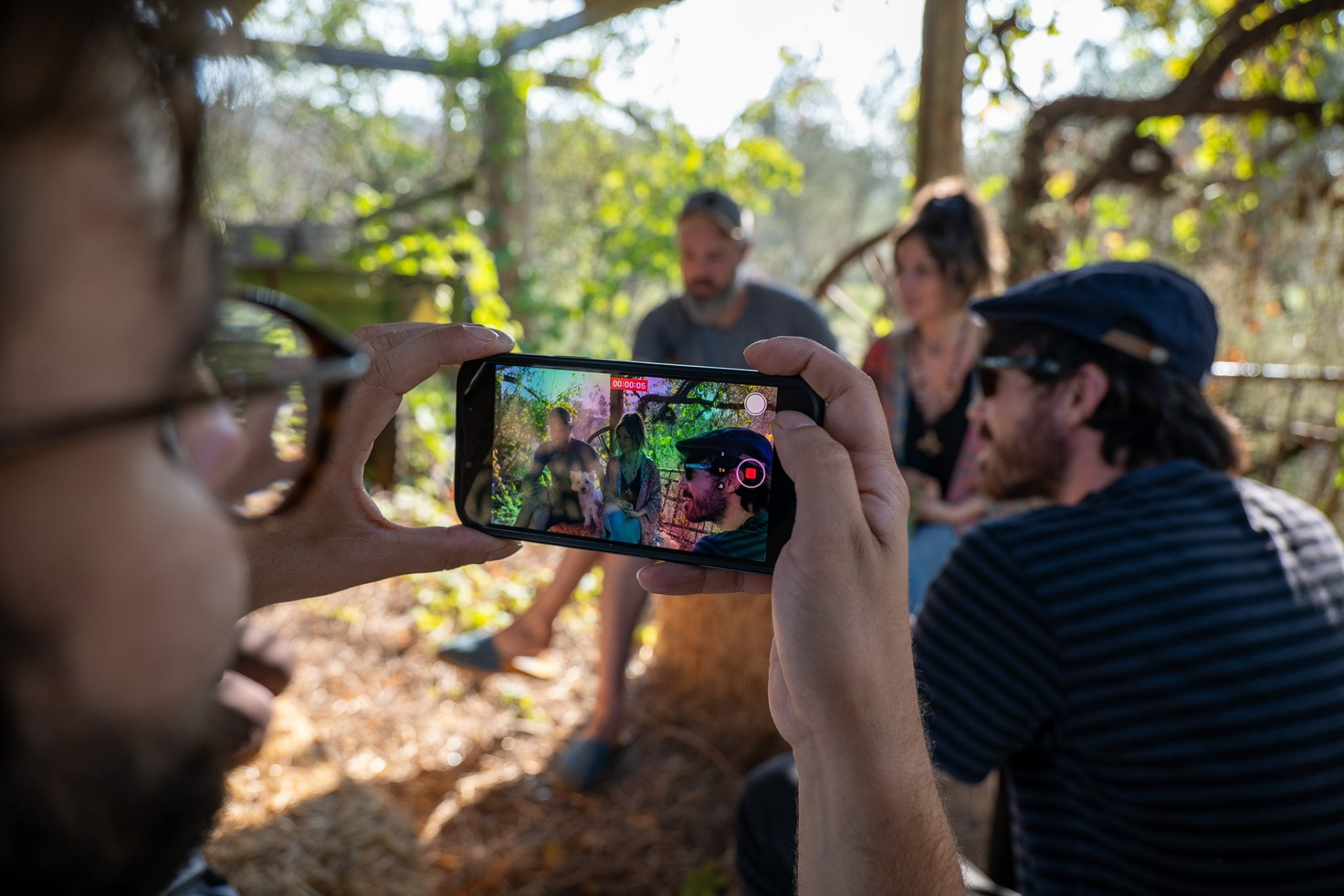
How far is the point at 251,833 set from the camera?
210cm

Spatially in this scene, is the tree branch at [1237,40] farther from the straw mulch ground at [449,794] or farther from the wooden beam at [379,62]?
the wooden beam at [379,62]

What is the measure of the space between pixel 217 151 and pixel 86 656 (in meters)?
0.39

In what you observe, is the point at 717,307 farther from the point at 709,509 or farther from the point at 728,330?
the point at 709,509

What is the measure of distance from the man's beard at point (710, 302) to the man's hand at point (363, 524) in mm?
2037

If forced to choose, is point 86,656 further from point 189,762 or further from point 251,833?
point 251,833

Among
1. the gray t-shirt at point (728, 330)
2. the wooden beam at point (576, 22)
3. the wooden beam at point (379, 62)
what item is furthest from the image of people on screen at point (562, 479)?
the wooden beam at point (379, 62)

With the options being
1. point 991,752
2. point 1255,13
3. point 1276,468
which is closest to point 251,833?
point 991,752

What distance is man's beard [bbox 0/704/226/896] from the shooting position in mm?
474

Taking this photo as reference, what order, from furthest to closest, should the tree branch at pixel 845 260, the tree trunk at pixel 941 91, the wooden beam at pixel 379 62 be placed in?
1. the wooden beam at pixel 379 62
2. the tree branch at pixel 845 260
3. the tree trunk at pixel 941 91

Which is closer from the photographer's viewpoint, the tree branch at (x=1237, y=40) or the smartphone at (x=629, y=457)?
the smartphone at (x=629, y=457)

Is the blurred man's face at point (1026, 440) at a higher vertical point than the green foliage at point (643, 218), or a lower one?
lower

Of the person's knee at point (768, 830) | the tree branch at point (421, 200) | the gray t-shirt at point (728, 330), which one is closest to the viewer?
the person's knee at point (768, 830)

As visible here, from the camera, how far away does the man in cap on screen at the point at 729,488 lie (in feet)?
3.44

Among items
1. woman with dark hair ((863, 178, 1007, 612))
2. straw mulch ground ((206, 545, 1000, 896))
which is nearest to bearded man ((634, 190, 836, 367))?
woman with dark hair ((863, 178, 1007, 612))
